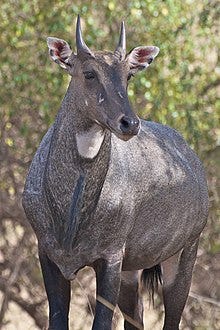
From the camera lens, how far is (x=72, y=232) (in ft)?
24.6

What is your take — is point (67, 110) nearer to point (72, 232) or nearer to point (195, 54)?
point (72, 232)

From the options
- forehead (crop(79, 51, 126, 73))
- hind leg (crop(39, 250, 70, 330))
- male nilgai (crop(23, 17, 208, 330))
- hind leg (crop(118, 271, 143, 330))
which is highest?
forehead (crop(79, 51, 126, 73))

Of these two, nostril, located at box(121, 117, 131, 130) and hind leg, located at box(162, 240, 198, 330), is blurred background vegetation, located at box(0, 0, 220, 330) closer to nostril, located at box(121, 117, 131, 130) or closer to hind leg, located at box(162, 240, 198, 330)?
hind leg, located at box(162, 240, 198, 330)

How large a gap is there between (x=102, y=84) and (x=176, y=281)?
7.29ft

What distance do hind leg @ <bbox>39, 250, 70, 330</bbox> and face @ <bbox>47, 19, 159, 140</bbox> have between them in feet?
3.04

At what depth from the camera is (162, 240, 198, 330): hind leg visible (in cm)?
900

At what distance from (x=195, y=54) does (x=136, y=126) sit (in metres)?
4.89

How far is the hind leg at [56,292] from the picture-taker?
7.76 m

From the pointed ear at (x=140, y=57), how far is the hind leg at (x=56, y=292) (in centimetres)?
112

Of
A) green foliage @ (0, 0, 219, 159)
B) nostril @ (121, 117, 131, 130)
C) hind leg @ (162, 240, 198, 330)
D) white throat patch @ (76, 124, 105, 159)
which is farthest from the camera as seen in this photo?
green foliage @ (0, 0, 219, 159)

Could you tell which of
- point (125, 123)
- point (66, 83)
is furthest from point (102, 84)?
point (66, 83)

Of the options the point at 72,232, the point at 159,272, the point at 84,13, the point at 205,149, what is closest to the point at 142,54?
the point at 72,232

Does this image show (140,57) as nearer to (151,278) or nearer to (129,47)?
(151,278)

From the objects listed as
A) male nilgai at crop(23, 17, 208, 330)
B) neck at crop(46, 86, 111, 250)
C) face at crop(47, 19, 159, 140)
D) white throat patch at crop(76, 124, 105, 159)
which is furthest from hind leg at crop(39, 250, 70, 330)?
face at crop(47, 19, 159, 140)
